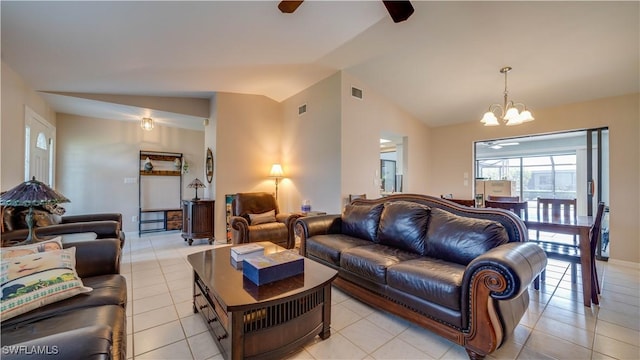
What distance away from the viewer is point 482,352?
A: 1653mm

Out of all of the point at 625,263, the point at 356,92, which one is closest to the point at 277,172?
the point at 356,92

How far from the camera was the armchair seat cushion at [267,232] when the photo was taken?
387 cm

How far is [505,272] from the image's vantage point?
60.5 inches

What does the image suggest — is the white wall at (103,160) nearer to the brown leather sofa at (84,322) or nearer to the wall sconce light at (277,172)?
the wall sconce light at (277,172)

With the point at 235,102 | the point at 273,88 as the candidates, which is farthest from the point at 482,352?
the point at 235,102

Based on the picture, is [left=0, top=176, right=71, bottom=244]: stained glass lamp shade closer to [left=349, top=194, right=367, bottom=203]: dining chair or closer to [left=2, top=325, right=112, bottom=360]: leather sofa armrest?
[left=2, top=325, right=112, bottom=360]: leather sofa armrest

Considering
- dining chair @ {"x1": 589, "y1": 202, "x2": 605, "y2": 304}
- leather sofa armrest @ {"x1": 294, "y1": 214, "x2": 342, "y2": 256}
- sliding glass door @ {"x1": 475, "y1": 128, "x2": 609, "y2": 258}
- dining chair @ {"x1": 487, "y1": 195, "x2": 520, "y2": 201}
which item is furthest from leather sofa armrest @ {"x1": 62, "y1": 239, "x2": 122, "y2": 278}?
sliding glass door @ {"x1": 475, "y1": 128, "x2": 609, "y2": 258}

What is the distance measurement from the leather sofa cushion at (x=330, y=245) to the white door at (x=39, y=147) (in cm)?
413

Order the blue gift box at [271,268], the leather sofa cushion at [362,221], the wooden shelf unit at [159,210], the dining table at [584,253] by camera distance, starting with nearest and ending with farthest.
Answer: the blue gift box at [271,268] → the dining table at [584,253] → the leather sofa cushion at [362,221] → the wooden shelf unit at [159,210]

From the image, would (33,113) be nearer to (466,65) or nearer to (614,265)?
(466,65)

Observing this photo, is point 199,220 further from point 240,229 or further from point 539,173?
point 539,173

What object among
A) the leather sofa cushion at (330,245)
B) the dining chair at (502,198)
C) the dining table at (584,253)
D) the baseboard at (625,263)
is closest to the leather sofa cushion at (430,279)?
the leather sofa cushion at (330,245)

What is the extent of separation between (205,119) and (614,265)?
275 inches

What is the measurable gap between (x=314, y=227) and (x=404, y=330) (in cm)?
149
